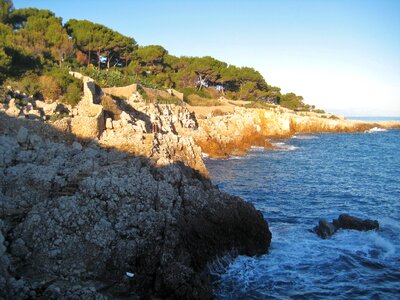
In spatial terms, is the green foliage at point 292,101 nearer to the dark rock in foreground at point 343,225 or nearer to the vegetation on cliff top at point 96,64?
the vegetation on cliff top at point 96,64

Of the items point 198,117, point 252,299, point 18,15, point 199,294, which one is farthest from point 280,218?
point 18,15

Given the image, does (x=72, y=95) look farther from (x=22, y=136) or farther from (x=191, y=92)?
(x=191, y=92)

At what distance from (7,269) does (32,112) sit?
390 inches

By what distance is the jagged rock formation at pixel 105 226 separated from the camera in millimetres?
9180

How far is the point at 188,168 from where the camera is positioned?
16.2 metres

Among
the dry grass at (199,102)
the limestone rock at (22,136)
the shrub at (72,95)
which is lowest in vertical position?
the limestone rock at (22,136)

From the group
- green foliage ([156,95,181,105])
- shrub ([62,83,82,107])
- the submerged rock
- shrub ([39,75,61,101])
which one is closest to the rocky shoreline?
the submerged rock

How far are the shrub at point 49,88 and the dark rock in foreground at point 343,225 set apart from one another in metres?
16.9

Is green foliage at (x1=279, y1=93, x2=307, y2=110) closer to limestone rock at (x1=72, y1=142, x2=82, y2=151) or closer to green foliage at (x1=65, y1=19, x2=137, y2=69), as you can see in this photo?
green foliage at (x1=65, y1=19, x2=137, y2=69)

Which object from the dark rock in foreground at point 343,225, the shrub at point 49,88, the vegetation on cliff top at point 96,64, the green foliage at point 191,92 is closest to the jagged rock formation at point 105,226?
the dark rock in foreground at point 343,225

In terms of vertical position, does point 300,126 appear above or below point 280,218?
above

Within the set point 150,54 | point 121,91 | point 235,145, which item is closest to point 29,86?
point 121,91

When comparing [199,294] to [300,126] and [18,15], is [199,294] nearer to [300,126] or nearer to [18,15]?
[18,15]

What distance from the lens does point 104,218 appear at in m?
10.4
